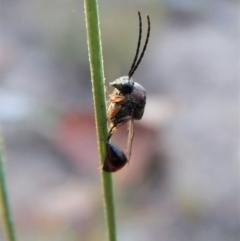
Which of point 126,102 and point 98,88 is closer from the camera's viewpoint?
point 98,88

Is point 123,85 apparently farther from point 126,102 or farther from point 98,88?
point 98,88

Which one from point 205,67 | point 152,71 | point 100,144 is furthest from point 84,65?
point 100,144

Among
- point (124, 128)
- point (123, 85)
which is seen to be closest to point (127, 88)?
point (123, 85)

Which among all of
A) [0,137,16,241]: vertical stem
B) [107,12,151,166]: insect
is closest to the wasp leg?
[107,12,151,166]: insect

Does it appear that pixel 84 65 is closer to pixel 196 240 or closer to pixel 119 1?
pixel 119 1

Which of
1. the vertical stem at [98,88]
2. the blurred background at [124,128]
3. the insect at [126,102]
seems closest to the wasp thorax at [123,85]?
the insect at [126,102]

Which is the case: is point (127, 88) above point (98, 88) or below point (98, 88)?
below

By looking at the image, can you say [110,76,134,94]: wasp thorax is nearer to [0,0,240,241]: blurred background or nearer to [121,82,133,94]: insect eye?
[121,82,133,94]: insect eye
